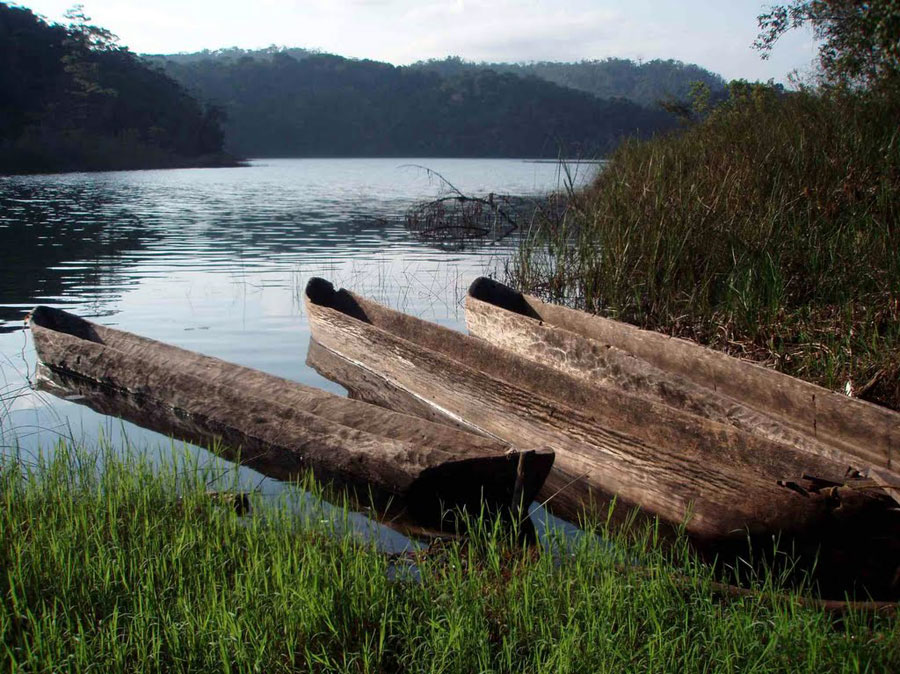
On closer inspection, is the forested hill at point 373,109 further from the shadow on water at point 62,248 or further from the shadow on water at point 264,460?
the shadow on water at point 264,460

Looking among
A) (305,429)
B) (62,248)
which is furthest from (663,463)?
(62,248)

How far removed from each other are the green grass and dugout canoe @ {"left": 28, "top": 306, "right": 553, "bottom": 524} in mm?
525

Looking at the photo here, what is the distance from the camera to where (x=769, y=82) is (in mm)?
18484

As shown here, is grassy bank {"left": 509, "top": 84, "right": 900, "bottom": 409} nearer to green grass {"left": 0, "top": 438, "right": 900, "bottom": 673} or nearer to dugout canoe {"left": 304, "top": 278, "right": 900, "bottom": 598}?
dugout canoe {"left": 304, "top": 278, "right": 900, "bottom": 598}

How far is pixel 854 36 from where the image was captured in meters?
12.0

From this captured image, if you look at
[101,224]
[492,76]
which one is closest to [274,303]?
[101,224]

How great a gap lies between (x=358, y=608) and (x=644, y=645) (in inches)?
32.3

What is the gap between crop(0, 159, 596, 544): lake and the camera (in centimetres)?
579

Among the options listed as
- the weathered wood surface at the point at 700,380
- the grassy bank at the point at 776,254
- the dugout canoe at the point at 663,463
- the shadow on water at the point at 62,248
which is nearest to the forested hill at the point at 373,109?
the shadow on water at the point at 62,248

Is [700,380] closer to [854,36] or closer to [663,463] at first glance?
[663,463]

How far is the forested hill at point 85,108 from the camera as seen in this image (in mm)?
40062

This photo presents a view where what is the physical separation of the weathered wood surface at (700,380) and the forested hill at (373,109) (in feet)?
223

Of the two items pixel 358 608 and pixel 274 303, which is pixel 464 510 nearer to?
pixel 358 608

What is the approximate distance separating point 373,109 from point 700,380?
85.6 metres
